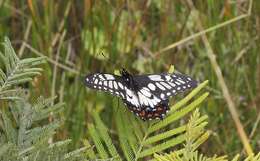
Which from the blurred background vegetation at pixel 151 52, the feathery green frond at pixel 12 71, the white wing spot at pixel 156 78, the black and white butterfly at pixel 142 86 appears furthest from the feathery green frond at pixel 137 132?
the blurred background vegetation at pixel 151 52

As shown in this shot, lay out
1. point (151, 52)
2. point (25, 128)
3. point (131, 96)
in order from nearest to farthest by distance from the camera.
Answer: point (25, 128)
point (131, 96)
point (151, 52)

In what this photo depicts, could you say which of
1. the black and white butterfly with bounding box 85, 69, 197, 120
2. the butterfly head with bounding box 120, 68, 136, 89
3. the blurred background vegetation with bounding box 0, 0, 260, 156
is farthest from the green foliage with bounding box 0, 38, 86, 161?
the blurred background vegetation with bounding box 0, 0, 260, 156

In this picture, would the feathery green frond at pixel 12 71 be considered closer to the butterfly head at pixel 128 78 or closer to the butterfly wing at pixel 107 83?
the butterfly wing at pixel 107 83

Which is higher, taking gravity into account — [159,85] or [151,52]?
[151,52]

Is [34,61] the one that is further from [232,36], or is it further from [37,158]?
[232,36]

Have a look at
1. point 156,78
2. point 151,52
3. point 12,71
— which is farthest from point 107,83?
point 151,52

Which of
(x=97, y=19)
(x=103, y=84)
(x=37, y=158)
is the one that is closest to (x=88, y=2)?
(x=97, y=19)

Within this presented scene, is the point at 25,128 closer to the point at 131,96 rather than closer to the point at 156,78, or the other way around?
the point at 131,96
